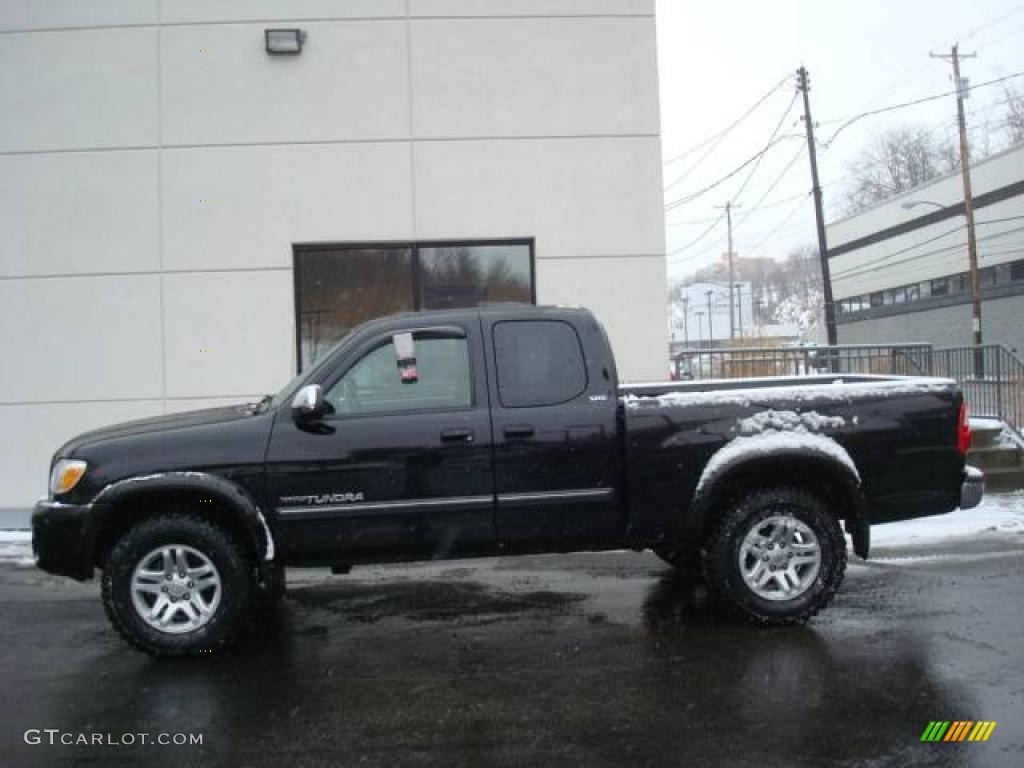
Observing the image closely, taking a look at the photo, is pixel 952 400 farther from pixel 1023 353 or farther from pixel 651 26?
pixel 1023 353

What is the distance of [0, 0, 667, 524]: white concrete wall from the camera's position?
10.2 meters

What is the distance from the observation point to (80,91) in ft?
33.5

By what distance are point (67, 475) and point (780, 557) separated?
4.24 meters

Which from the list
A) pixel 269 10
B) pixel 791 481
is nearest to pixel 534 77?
pixel 269 10

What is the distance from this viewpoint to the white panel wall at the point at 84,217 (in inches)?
401

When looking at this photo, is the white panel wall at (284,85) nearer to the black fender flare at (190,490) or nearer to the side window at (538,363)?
the side window at (538,363)

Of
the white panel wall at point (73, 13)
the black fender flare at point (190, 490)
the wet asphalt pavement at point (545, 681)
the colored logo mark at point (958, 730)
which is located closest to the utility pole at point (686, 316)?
the white panel wall at point (73, 13)

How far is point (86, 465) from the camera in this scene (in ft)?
17.1

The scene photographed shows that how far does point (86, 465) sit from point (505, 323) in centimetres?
258

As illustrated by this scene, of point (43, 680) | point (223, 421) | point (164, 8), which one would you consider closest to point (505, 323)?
point (223, 421)

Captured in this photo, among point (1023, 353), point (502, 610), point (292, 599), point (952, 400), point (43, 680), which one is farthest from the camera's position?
point (1023, 353)

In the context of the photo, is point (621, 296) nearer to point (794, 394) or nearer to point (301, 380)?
point (794, 394)

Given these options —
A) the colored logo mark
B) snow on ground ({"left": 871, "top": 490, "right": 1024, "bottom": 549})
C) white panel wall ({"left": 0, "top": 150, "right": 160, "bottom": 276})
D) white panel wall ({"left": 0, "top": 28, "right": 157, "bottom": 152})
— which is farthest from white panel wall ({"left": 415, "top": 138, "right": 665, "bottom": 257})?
the colored logo mark

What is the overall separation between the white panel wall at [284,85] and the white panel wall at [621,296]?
2.42 m
